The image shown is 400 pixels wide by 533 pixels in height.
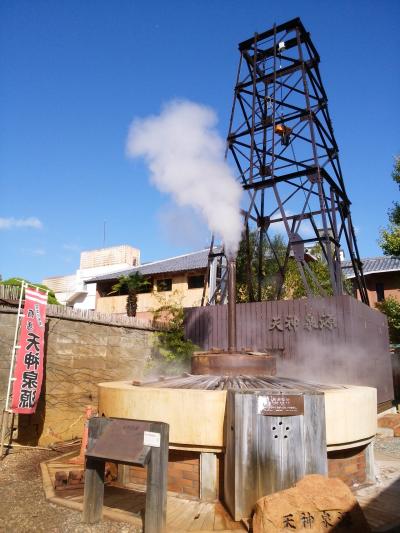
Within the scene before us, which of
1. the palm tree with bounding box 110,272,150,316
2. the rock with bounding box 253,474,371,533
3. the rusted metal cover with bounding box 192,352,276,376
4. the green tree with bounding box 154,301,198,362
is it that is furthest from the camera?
the palm tree with bounding box 110,272,150,316

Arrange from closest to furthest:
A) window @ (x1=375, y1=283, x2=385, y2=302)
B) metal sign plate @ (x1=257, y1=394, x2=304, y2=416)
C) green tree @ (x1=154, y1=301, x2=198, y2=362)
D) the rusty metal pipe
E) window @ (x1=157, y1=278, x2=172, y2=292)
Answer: metal sign plate @ (x1=257, y1=394, x2=304, y2=416) → the rusty metal pipe → green tree @ (x1=154, y1=301, x2=198, y2=362) → window @ (x1=157, y1=278, x2=172, y2=292) → window @ (x1=375, y1=283, x2=385, y2=302)

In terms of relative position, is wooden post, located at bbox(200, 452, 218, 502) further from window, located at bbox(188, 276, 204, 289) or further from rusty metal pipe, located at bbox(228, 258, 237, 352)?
window, located at bbox(188, 276, 204, 289)

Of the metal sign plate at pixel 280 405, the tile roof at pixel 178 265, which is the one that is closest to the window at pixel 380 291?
the tile roof at pixel 178 265

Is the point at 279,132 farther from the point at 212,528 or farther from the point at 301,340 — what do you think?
the point at 212,528

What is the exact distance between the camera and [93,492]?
4.61 meters

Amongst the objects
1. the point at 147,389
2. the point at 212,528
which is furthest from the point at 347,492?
the point at 147,389

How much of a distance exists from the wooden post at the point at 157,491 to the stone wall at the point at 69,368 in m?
5.16

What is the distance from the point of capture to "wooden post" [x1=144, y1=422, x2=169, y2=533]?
164 inches

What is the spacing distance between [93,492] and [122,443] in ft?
2.40

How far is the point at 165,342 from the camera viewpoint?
12.6m

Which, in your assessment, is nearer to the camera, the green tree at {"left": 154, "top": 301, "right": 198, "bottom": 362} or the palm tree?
the green tree at {"left": 154, "top": 301, "right": 198, "bottom": 362}

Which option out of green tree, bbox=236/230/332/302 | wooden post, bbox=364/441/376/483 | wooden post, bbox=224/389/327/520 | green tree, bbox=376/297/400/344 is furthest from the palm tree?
wooden post, bbox=224/389/327/520

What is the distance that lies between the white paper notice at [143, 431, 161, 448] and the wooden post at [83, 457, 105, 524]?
759 millimetres

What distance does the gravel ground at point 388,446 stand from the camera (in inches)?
312
